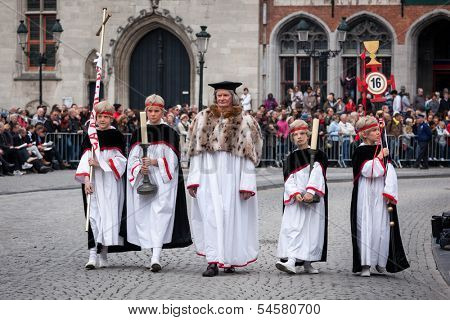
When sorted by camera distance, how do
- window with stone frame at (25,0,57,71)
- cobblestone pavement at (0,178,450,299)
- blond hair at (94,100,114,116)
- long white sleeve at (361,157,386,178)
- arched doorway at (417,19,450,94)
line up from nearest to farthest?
cobblestone pavement at (0,178,450,299), long white sleeve at (361,157,386,178), blond hair at (94,100,114,116), arched doorway at (417,19,450,94), window with stone frame at (25,0,57,71)

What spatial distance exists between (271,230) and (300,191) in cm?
410

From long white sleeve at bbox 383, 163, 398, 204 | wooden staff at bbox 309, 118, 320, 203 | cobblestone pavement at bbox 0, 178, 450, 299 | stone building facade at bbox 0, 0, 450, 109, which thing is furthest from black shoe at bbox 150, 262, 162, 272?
stone building facade at bbox 0, 0, 450, 109

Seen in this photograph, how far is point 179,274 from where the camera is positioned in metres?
11.5

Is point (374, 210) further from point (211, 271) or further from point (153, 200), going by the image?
point (153, 200)

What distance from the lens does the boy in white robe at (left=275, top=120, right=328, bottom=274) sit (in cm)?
1179

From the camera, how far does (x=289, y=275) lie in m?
11.5

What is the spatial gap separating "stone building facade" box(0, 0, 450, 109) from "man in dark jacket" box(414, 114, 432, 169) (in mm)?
6573

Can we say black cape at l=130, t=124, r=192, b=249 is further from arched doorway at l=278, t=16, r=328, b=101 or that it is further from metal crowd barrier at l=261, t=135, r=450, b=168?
arched doorway at l=278, t=16, r=328, b=101

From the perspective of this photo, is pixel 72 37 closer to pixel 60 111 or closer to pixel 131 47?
pixel 131 47

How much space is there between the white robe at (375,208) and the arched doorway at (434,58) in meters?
26.8

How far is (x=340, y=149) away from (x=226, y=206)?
19.7 m

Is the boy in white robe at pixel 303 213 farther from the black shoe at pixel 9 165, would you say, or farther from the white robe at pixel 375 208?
the black shoe at pixel 9 165

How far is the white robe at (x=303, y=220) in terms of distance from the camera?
11.8m

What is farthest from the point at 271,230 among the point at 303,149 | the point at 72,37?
the point at 72,37
